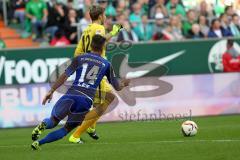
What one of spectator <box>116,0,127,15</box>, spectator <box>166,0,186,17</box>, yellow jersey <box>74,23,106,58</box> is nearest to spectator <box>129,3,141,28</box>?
spectator <box>116,0,127,15</box>

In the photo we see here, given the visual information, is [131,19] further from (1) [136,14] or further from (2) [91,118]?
(2) [91,118]

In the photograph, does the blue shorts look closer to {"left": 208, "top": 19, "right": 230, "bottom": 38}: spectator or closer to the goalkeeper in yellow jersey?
the goalkeeper in yellow jersey

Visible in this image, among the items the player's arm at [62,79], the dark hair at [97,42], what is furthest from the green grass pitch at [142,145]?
the dark hair at [97,42]

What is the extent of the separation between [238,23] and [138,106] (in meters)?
6.25

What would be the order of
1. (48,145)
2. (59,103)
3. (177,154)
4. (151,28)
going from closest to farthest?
(177,154), (59,103), (48,145), (151,28)

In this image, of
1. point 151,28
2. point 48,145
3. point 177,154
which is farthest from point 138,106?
point 177,154

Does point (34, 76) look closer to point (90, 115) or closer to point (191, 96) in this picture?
point (191, 96)

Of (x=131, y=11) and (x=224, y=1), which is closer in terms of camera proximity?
(x=131, y=11)

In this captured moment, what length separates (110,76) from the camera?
1284cm

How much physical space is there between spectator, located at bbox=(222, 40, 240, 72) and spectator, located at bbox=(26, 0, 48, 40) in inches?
220

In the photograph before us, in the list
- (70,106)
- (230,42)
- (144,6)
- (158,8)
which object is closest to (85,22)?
(144,6)

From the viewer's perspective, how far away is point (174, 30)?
76.0ft

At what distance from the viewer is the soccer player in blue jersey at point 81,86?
1256 cm

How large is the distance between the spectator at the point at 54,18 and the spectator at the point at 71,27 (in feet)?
0.59
